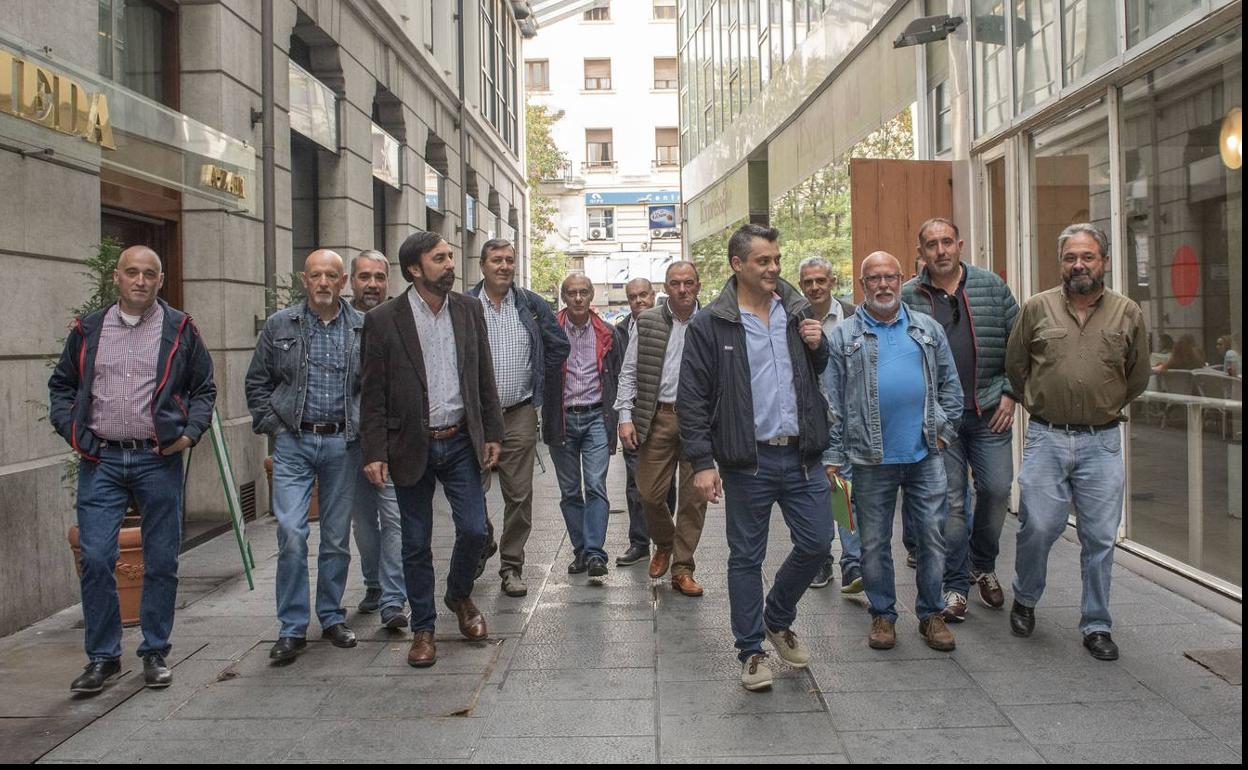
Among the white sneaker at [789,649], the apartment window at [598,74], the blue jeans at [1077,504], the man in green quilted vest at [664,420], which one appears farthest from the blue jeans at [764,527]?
the apartment window at [598,74]

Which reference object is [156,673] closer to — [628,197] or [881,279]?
[881,279]

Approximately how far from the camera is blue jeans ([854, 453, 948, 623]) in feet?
18.4

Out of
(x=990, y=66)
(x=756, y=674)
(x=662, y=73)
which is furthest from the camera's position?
(x=662, y=73)

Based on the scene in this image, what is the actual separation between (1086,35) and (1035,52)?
3.11 feet

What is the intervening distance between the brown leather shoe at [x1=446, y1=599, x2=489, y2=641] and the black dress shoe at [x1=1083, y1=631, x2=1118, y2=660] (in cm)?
285

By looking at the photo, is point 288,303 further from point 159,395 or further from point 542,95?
point 542,95

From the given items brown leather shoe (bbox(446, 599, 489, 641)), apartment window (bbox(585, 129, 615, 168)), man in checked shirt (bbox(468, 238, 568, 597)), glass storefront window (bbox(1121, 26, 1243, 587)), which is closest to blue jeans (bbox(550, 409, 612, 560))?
man in checked shirt (bbox(468, 238, 568, 597))

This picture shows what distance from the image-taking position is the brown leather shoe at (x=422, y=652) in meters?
5.44

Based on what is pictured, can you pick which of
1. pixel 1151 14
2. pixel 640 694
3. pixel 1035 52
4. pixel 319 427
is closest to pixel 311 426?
pixel 319 427

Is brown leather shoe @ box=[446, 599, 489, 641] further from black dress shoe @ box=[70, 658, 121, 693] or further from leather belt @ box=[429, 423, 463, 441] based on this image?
black dress shoe @ box=[70, 658, 121, 693]

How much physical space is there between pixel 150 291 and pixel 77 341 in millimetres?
397

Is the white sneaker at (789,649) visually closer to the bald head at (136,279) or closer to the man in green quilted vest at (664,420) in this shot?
the man in green quilted vest at (664,420)

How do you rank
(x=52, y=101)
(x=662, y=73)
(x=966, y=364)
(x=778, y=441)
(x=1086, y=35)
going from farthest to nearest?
(x=662, y=73) → (x=1086, y=35) → (x=52, y=101) → (x=966, y=364) → (x=778, y=441)

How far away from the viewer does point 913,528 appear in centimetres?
567
